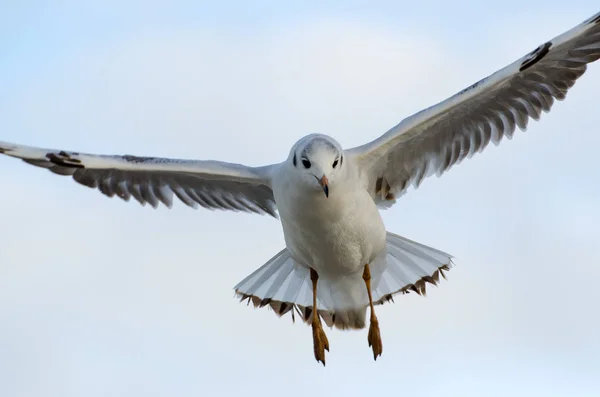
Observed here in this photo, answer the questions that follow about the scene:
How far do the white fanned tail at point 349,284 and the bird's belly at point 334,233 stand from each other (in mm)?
381

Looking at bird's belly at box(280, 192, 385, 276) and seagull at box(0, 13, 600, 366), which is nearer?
bird's belly at box(280, 192, 385, 276)

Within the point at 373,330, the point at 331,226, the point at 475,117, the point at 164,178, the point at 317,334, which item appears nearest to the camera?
the point at 331,226

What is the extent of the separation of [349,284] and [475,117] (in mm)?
1762

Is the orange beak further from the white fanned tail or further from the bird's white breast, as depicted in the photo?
the white fanned tail

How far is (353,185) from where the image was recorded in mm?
11195

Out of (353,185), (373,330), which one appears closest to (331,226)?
(353,185)

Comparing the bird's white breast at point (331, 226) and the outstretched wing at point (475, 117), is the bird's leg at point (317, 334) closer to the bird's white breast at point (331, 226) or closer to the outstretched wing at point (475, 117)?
the bird's white breast at point (331, 226)

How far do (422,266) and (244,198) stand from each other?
5.58ft

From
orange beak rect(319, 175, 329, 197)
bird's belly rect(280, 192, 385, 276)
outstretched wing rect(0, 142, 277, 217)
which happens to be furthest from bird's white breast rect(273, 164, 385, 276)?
outstretched wing rect(0, 142, 277, 217)

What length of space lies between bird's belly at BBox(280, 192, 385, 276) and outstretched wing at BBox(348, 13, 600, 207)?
1.69 ft

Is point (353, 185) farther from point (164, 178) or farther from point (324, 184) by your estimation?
point (164, 178)

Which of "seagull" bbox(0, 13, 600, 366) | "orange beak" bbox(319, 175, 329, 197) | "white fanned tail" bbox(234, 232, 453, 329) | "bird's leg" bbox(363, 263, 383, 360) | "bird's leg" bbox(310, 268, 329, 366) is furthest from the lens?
"white fanned tail" bbox(234, 232, 453, 329)

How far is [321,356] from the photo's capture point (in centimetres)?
→ 1159

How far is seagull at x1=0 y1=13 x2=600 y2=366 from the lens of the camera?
11.2 metres
